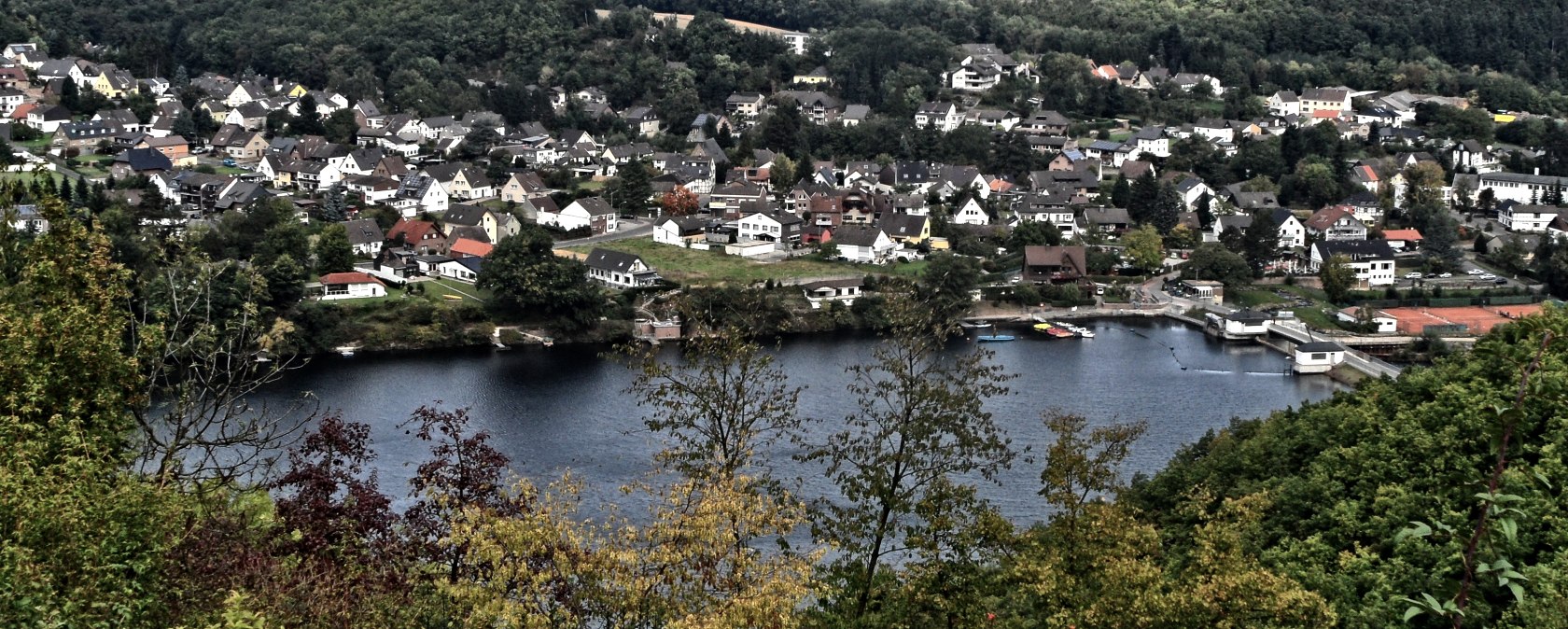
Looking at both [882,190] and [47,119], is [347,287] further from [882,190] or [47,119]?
[47,119]

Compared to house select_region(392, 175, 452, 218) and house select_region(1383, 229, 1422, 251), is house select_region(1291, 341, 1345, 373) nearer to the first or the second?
house select_region(1383, 229, 1422, 251)

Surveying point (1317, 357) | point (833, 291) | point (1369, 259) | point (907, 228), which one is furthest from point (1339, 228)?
point (833, 291)

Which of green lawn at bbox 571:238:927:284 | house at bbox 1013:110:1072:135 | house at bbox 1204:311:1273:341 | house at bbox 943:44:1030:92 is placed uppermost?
house at bbox 943:44:1030:92

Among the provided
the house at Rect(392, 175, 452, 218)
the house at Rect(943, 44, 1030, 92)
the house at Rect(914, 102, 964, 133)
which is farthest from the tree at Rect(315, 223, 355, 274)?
the house at Rect(943, 44, 1030, 92)

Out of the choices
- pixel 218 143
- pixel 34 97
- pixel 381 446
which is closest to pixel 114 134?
pixel 218 143

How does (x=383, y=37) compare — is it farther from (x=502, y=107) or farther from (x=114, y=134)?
(x=114, y=134)
